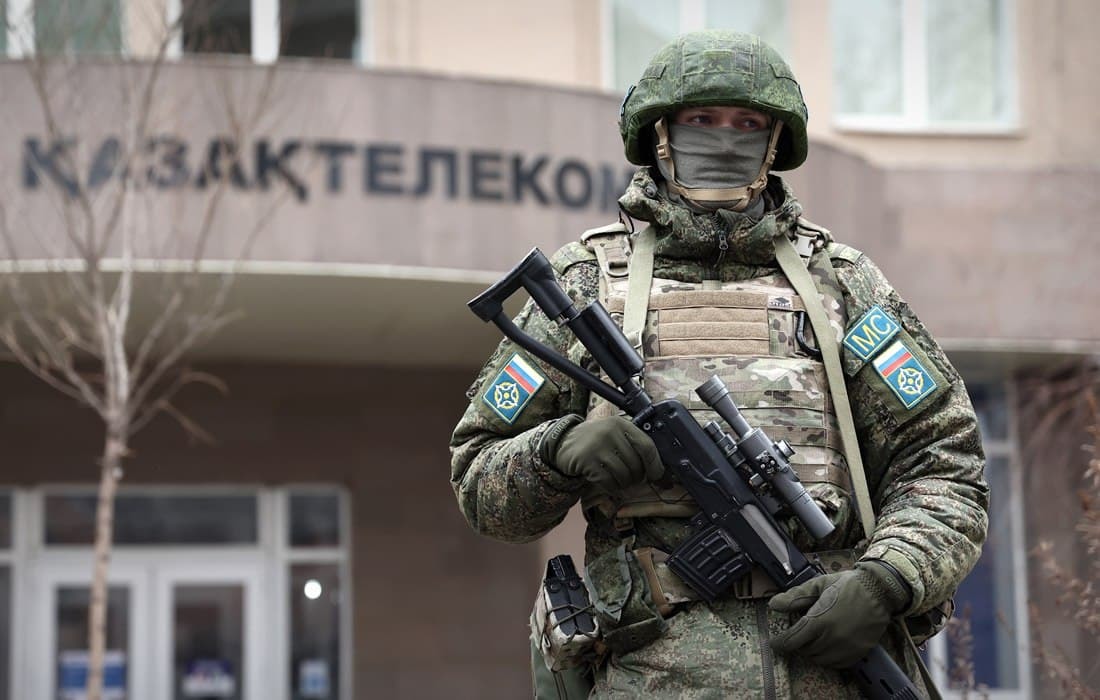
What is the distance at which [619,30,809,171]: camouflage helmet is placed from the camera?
3.00m

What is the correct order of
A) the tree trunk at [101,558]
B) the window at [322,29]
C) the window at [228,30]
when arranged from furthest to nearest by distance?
the window at [322,29] → the window at [228,30] → the tree trunk at [101,558]

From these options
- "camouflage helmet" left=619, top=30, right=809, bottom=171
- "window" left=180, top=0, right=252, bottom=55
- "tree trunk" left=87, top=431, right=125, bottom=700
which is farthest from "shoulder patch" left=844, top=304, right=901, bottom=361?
"window" left=180, top=0, right=252, bottom=55

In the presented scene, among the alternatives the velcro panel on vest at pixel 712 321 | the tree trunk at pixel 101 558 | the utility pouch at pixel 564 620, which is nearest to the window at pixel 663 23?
the tree trunk at pixel 101 558

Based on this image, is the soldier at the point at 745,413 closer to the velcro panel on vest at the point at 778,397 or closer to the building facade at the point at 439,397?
the velcro panel on vest at the point at 778,397

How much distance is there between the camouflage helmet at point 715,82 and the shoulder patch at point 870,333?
1.22 feet

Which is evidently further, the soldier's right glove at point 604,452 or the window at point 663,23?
the window at point 663,23

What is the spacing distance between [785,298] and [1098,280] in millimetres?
9977

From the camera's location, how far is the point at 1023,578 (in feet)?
42.5

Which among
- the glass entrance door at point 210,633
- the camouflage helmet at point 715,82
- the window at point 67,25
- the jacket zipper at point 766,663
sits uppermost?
the window at point 67,25

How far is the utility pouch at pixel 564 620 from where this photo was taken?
9.50ft

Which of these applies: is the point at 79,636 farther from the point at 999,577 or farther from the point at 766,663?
the point at 766,663

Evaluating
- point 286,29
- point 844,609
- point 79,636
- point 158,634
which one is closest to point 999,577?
point 158,634

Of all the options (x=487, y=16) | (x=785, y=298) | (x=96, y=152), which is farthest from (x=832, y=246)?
(x=487, y=16)

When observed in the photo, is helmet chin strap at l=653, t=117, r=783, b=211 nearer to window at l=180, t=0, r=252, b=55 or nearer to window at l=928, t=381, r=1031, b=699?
window at l=180, t=0, r=252, b=55
